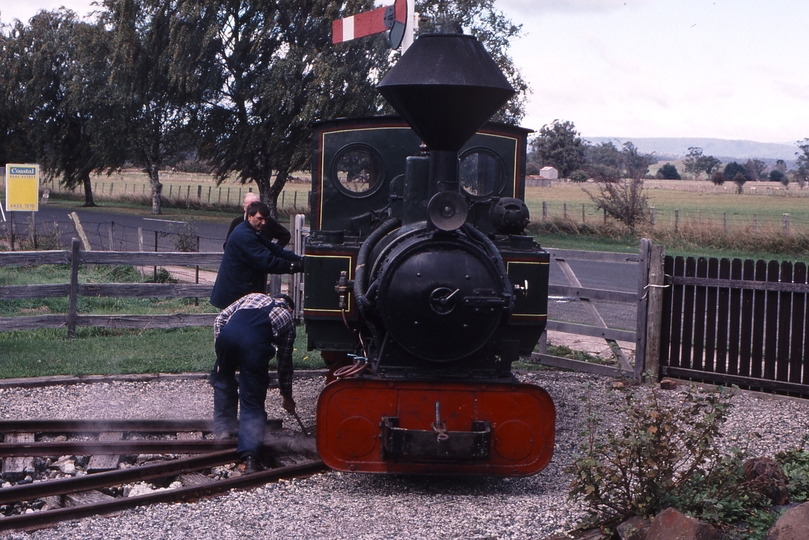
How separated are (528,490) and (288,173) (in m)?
21.0

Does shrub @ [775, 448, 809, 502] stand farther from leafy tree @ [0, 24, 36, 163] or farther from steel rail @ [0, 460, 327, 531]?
leafy tree @ [0, 24, 36, 163]

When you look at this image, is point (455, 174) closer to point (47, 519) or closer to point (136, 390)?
point (47, 519)

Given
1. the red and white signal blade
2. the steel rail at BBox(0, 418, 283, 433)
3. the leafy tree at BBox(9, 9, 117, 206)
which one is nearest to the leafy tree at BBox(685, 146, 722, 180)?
the leafy tree at BBox(9, 9, 117, 206)

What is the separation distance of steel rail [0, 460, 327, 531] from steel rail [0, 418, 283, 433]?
111 centimetres

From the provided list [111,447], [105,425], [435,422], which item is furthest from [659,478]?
[105,425]

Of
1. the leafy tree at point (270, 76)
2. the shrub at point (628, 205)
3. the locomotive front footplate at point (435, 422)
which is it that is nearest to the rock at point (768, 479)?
the locomotive front footplate at point (435, 422)

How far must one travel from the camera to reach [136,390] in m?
7.70

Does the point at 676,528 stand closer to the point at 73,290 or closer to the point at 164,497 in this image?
the point at 164,497

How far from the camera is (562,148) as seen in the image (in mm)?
56500

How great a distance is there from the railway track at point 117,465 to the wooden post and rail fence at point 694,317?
10.5 ft

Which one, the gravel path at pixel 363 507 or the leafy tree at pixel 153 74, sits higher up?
the leafy tree at pixel 153 74

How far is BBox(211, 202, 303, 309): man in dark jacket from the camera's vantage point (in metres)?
6.09

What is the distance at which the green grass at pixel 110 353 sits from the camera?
27.1 feet

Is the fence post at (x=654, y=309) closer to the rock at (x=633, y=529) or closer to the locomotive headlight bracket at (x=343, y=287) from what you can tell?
the locomotive headlight bracket at (x=343, y=287)
